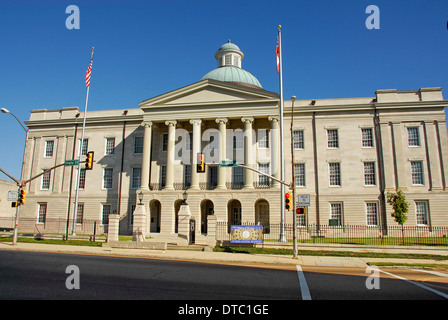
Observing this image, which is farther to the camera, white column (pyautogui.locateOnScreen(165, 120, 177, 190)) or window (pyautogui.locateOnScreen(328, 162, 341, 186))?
white column (pyautogui.locateOnScreen(165, 120, 177, 190))

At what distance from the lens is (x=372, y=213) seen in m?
37.1

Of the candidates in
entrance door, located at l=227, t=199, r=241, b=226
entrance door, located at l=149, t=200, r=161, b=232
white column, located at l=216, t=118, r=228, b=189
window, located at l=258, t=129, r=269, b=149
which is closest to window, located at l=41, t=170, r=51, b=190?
entrance door, located at l=149, t=200, r=161, b=232

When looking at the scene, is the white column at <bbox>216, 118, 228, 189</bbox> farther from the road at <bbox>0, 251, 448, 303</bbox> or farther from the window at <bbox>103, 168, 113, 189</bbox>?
the road at <bbox>0, 251, 448, 303</bbox>

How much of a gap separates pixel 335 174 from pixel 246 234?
18708 millimetres

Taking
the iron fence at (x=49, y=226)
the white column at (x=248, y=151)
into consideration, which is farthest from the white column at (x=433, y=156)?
the iron fence at (x=49, y=226)

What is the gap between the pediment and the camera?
38.0 metres

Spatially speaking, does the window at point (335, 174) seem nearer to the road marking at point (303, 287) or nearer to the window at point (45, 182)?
the road marking at point (303, 287)

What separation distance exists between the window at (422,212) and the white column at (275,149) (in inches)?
603

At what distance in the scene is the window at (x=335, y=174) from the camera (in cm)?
3853

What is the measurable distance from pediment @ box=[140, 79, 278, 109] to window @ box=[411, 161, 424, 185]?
56.3 ft

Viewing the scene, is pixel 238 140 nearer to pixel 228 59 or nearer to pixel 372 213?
pixel 228 59

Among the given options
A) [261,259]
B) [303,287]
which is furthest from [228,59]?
[303,287]

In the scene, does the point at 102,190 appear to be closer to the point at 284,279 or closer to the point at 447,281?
the point at 284,279
